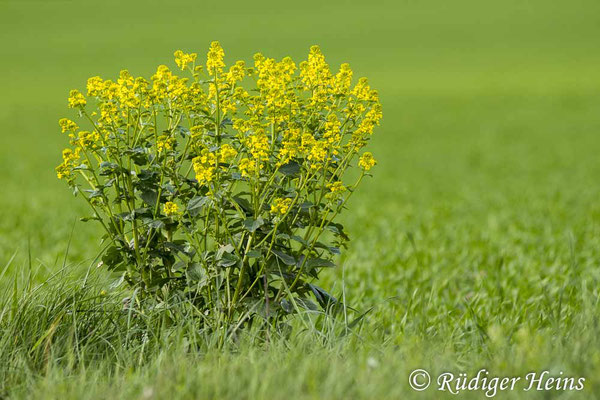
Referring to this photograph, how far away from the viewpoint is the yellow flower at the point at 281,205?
3.20 metres

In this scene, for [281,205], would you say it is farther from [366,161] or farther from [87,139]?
[87,139]

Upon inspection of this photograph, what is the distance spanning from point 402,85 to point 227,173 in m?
29.9

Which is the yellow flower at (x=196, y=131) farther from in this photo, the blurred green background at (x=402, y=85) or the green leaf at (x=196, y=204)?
the blurred green background at (x=402, y=85)

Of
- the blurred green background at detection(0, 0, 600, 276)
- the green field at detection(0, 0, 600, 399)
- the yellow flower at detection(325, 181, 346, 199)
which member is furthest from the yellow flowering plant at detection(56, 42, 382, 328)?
the blurred green background at detection(0, 0, 600, 276)

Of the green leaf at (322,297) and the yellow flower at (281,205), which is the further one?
the green leaf at (322,297)

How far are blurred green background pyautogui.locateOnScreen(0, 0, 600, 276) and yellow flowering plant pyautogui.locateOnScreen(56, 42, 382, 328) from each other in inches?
136

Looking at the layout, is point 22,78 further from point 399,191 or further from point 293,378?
point 293,378

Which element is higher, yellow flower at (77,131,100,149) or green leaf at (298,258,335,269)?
yellow flower at (77,131,100,149)

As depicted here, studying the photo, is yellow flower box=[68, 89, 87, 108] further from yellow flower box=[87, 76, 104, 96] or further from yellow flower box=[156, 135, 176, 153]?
yellow flower box=[156, 135, 176, 153]

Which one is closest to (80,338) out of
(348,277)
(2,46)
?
(348,277)

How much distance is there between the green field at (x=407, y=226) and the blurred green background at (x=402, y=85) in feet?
0.32

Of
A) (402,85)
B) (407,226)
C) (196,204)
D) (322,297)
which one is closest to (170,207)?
(196,204)

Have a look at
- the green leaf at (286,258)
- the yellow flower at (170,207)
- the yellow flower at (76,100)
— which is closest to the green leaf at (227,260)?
the green leaf at (286,258)

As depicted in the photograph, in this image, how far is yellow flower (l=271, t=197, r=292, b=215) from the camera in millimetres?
3199
